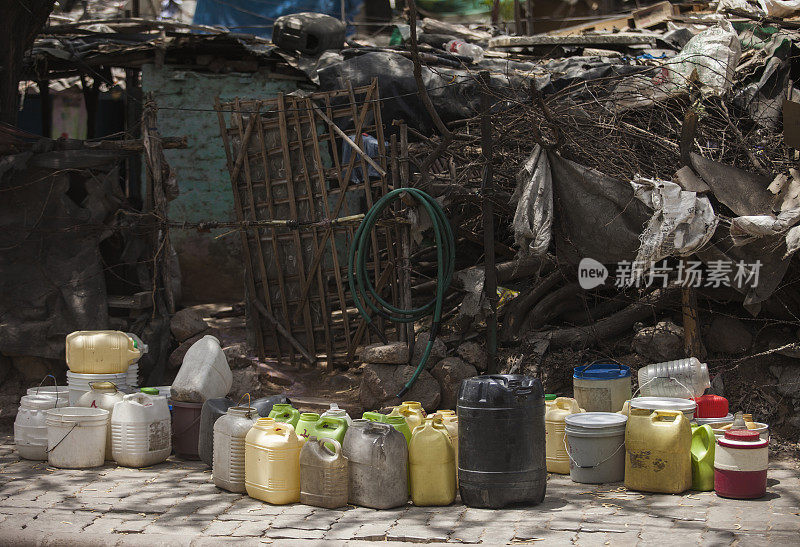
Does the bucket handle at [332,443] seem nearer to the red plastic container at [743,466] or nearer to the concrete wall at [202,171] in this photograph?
the red plastic container at [743,466]

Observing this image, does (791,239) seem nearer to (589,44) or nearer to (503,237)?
(503,237)

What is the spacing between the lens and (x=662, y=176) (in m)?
8.30

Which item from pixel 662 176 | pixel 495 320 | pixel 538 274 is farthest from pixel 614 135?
pixel 495 320

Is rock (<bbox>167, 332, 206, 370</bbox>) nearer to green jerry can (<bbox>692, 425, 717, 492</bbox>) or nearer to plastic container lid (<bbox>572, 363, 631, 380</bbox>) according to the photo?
plastic container lid (<bbox>572, 363, 631, 380</bbox>)

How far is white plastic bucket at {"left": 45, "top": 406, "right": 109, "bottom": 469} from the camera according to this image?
6.99 metres

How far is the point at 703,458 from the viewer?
6086 mm

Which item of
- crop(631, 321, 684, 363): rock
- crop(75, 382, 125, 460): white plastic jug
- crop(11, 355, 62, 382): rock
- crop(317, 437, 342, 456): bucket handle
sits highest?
crop(631, 321, 684, 363): rock

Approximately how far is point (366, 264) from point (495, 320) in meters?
1.68

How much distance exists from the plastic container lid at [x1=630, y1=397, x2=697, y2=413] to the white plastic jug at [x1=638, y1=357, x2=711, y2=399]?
512 mm

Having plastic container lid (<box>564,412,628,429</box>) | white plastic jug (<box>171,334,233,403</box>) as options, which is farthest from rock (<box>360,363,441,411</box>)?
plastic container lid (<box>564,412,628,429</box>)

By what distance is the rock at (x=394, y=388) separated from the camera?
8391 mm

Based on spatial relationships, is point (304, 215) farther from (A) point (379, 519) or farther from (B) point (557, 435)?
(A) point (379, 519)

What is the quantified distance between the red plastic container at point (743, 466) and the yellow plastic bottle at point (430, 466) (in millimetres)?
1934

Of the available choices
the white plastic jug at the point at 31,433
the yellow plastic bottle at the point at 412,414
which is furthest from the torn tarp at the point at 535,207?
the white plastic jug at the point at 31,433
